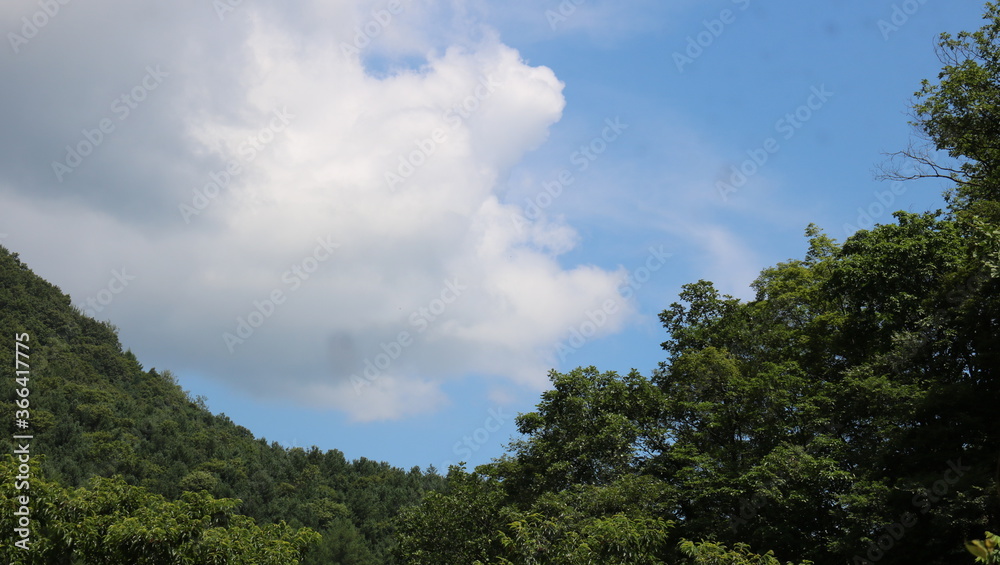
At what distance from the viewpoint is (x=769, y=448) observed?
80.8 feet

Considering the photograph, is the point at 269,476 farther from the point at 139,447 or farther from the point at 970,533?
the point at 970,533

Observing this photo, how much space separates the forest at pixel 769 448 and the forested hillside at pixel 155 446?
36716mm

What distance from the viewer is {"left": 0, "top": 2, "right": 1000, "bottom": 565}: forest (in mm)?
16109

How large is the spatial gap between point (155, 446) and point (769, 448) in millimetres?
73601

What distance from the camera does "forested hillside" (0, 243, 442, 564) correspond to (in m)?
72.8

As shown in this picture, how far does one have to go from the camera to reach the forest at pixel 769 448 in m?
16.1

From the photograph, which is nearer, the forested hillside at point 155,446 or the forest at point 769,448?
the forest at point 769,448

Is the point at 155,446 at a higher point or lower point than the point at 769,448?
higher

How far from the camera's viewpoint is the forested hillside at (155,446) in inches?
2867

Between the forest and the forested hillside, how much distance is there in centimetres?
3672

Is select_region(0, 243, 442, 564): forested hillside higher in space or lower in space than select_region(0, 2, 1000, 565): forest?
higher

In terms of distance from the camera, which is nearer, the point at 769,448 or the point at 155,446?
the point at 769,448

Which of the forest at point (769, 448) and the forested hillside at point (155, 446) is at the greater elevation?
the forested hillside at point (155, 446)

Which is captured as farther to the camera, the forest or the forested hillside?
the forested hillside
